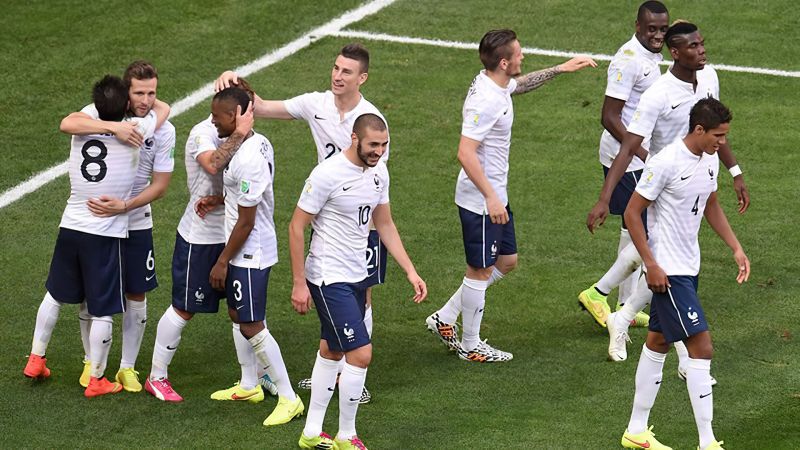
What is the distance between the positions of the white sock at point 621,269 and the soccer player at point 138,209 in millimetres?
3463

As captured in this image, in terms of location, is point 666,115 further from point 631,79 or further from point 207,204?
point 207,204

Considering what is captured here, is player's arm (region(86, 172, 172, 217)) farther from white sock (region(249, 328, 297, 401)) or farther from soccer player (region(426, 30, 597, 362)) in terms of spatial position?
soccer player (region(426, 30, 597, 362))

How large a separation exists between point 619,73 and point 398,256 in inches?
111

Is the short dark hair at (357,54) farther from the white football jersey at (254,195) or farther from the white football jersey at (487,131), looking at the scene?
the white football jersey at (254,195)

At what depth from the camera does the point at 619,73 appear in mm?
10742

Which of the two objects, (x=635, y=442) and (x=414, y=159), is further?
(x=414, y=159)

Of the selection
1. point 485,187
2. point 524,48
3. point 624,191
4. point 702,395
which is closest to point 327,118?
point 485,187

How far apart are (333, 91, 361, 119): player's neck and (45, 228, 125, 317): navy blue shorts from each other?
5.82 feet

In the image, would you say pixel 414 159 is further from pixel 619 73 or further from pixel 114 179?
pixel 114 179

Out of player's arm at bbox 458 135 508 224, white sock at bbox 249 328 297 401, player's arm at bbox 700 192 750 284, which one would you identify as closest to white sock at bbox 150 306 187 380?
white sock at bbox 249 328 297 401

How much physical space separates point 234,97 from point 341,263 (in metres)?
1.28

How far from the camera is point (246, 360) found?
9.66m

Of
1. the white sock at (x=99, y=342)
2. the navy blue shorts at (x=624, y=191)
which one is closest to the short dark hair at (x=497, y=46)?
the navy blue shorts at (x=624, y=191)

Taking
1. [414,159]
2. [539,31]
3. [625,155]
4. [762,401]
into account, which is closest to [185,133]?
[414,159]
